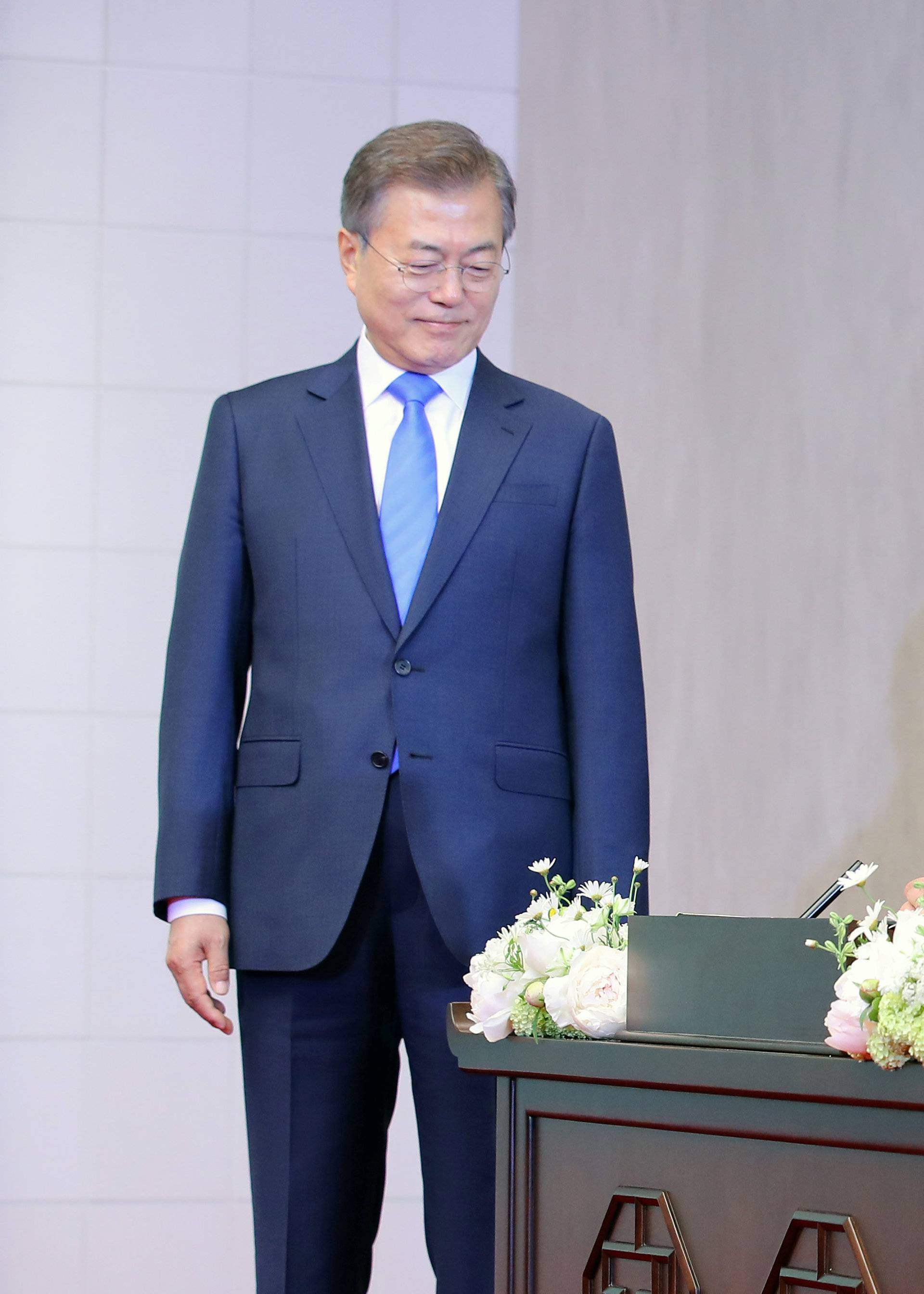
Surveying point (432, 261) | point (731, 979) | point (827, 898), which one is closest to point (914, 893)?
point (827, 898)

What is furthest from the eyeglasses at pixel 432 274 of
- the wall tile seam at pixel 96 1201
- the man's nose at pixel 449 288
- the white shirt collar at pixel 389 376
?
the wall tile seam at pixel 96 1201

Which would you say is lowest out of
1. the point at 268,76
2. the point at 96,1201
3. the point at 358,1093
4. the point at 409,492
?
the point at 96,1201

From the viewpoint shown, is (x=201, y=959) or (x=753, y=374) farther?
(x=753, y=374)

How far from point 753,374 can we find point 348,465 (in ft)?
3.52

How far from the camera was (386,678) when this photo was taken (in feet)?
6.14

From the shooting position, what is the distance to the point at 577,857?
190cm

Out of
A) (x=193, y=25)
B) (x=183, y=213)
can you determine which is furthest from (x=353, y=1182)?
(x=193, y=25)

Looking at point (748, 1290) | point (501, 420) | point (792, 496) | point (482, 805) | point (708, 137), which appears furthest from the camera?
point (708, 137)

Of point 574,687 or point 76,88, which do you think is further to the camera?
point 76,88

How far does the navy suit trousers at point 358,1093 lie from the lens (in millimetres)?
1826

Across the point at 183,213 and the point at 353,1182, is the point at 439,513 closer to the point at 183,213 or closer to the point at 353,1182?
the point at 353,1182

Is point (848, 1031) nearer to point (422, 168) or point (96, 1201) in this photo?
point (422, 168)

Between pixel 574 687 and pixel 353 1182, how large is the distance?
597 millimetres

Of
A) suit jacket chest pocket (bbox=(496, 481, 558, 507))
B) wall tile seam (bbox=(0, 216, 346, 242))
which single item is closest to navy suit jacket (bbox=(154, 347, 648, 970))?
suit jacket chest pocket (bbox=(496, 481, 558, 507))
